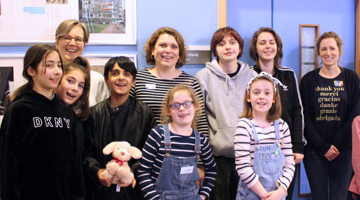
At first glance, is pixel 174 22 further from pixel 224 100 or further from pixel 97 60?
pixel 224 100

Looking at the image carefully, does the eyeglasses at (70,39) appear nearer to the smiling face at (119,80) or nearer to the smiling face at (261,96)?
the smiling face at (119,80)

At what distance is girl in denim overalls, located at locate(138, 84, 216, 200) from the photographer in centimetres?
173

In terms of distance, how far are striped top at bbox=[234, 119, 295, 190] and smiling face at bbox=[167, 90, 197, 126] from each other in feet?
1.13

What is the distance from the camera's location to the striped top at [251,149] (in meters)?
1.80

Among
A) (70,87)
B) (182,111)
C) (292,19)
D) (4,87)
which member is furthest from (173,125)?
(292,19)

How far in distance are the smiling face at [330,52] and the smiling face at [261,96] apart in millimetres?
963

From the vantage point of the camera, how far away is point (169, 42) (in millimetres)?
2150

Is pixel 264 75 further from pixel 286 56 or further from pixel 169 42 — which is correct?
pixel 286 56

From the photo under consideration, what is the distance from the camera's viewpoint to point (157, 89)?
211cm

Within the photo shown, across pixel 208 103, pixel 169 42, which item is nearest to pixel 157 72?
pixel 169 42

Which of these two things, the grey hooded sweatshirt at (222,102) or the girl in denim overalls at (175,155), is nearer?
the girl in denim overalls at (175,155)

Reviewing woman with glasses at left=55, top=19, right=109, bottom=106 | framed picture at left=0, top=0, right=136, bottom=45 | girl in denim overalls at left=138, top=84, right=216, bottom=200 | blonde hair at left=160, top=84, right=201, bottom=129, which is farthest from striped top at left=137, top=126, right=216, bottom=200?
framed picture at left=0, top=0, right=136, bottom=45

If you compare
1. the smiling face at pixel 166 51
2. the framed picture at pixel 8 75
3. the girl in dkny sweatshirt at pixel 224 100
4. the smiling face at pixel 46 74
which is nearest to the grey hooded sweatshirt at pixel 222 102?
the girl in dkny sweatshirt at pixel 224 100

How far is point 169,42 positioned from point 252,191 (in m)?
1.19
